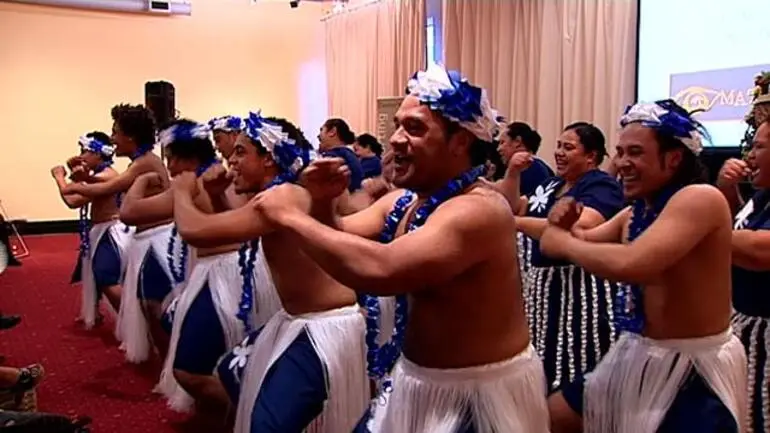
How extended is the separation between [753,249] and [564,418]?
704 mm

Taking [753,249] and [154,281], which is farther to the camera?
[154,281]

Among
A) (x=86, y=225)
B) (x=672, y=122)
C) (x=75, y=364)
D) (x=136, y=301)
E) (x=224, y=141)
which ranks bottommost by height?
(x=75, y=364)

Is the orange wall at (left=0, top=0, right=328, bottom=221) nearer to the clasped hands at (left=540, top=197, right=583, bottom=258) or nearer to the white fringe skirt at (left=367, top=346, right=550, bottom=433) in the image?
the clasped hands at (left=540, top=197, right=583, bottom=258)

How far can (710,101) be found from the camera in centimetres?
491

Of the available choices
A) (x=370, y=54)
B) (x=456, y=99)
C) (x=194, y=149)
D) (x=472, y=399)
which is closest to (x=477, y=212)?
(x=456, y=99)

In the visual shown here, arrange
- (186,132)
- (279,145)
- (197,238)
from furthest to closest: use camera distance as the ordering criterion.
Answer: (186,132) → (279,145) → (197,238)

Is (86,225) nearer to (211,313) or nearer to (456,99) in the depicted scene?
(211,313)

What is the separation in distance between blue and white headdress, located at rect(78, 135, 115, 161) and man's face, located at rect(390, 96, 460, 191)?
163 inches

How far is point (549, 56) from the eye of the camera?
6383mm

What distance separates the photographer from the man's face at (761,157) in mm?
2332

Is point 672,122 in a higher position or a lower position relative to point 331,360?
higher

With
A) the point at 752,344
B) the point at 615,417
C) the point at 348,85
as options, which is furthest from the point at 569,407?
the point at 348,85

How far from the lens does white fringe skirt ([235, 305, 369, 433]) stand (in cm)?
245

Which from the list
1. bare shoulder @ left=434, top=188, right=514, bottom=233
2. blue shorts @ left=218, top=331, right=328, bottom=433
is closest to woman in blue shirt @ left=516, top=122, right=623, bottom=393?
blue shorts @ left=218, top=331, right=328, bottom=433
